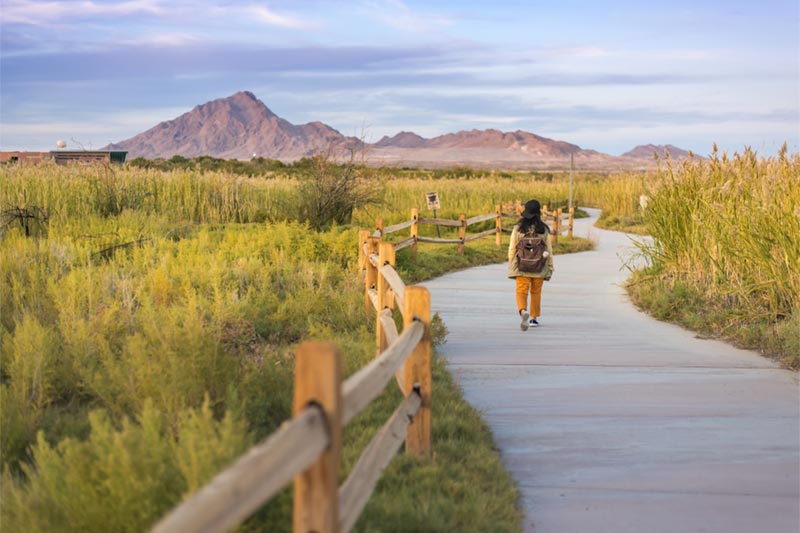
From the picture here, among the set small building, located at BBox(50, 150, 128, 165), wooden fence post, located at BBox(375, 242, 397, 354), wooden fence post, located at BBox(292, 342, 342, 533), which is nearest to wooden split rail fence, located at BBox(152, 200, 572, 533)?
wooden fence post, located at BBox(292, 342, 342, 533)

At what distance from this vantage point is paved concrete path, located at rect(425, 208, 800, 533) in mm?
4891

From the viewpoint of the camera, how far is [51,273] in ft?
36.4

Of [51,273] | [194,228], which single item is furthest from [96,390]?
[194,228]

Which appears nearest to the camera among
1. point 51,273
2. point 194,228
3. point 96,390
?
point 96,390

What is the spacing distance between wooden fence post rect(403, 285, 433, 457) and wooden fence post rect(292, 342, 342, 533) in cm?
224

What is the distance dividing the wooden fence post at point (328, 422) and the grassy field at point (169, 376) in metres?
0.67

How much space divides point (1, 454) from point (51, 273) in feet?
21.0

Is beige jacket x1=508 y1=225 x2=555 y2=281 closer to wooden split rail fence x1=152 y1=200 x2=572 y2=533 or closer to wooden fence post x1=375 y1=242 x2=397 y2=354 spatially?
wooden fence post x1=375 y1=242 x2=397 y2=354

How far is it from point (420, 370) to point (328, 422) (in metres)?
2.54

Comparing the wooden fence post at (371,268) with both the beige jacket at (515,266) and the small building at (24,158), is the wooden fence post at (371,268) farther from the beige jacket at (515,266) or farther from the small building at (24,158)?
the small building at (24,158)

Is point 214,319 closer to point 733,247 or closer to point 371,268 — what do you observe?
point 371,268

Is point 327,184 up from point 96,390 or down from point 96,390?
up

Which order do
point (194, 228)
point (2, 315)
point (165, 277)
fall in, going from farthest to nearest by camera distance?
point (194, 228) → point (165, 277) → point (2, 315)

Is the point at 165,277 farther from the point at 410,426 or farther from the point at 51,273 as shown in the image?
the point at 410,426
